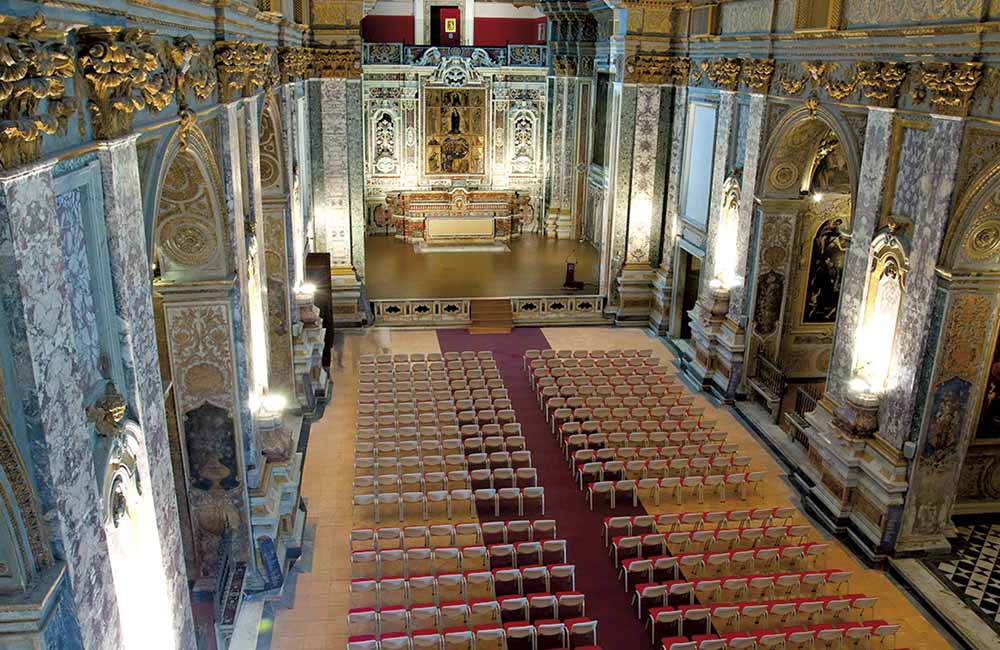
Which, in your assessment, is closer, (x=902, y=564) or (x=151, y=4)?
(x=151, y=4)

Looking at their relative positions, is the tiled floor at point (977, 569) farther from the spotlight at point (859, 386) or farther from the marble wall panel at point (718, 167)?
the marble wall panel at point (718, 167)

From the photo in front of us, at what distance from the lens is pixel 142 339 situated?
588 cm

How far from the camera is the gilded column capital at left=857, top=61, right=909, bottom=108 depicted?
439 inches

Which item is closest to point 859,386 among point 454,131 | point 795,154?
point 795,154

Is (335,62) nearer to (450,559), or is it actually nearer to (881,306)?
A: (450,559)

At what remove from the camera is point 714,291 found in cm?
1769

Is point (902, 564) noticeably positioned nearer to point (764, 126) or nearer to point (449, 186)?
point (764, 126)

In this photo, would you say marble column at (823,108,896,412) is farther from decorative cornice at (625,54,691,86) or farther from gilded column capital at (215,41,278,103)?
gilded column capital at (215,41,278,103)

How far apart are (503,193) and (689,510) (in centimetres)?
1812

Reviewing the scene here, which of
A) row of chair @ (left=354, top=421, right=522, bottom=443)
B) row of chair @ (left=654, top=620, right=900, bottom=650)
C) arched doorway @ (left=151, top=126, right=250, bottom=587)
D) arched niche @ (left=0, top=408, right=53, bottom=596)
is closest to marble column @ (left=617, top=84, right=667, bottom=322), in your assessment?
row of chair @ (left=354, top=421, right=522, bottom=443)

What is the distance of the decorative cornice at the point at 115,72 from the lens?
16.1 feet

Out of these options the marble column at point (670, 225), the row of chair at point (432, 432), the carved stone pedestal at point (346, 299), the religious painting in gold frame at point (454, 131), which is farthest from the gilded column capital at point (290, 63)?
the religious painting in gold frame at point (454, 131)

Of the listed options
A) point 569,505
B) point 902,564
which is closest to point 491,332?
point 569,505

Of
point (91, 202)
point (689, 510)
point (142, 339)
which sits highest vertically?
point (91, 202)
